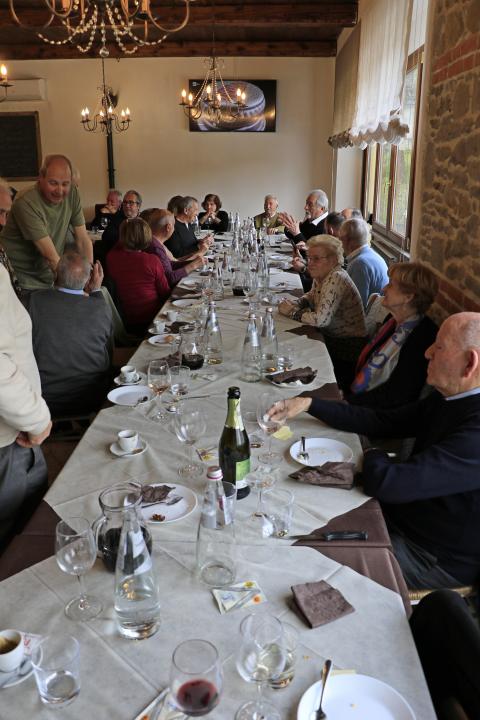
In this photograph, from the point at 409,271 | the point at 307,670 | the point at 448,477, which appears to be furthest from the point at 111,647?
the point at 409,271

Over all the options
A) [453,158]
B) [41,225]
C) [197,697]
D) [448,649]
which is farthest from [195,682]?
[41,225]

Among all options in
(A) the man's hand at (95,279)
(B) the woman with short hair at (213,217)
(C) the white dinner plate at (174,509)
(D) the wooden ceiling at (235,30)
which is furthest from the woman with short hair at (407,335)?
(D) the wooden ceiling at (235,30)

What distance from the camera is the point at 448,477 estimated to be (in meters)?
1.69

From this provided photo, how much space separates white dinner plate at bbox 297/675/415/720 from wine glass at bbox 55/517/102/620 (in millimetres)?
482

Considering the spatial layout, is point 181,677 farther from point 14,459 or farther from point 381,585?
point 14,459

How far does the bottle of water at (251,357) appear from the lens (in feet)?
8.48

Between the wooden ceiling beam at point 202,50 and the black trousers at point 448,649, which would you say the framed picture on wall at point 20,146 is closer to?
the wooden ceiling beam at point 202,50

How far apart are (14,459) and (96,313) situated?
1175mm

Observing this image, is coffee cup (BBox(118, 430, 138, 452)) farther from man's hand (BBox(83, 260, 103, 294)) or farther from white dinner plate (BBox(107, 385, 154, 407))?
man's hand (BBox(83, 260, 103, 294))

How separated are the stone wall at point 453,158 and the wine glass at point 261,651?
191cm

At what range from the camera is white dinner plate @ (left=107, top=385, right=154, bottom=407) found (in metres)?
2.35

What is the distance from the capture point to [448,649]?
1.16 m

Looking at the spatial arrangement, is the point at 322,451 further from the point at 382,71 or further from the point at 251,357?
the point at 382,71

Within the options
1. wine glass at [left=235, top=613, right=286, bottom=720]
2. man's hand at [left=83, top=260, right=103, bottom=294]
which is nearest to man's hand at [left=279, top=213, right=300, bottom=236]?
man's hand at [left=83, top=260, right=103, bottom=294]
